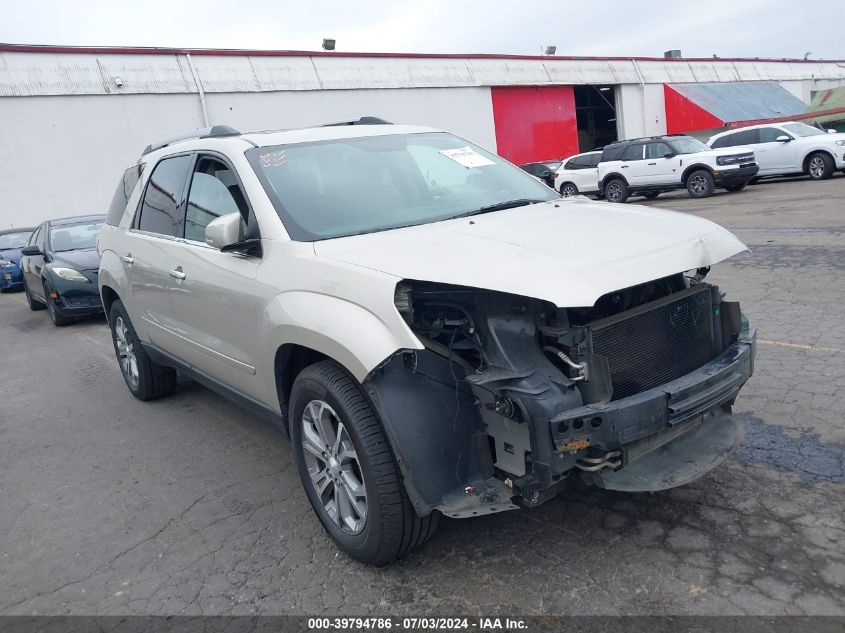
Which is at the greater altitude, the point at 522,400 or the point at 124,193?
the point at 124,193

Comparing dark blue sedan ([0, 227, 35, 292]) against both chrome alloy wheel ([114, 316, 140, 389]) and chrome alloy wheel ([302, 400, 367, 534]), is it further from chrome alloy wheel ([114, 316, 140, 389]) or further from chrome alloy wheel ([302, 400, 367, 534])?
chrome alloy wheel ([302, 400, 367, 534])

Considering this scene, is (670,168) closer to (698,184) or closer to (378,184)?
(698,184)

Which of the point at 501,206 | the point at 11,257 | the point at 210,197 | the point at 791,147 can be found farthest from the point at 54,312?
the point at 791,147

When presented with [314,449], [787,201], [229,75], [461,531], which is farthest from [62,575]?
[229,75]

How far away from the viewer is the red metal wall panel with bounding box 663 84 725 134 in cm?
3547

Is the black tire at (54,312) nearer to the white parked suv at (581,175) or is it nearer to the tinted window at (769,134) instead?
A: the white parked suv at (581,175)

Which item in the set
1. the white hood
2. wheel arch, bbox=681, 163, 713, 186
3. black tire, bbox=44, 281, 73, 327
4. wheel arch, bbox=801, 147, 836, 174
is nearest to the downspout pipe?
black tire, bbox=44, 281, 73, 327

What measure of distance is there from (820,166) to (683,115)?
1824 cm

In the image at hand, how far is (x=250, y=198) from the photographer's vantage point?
12.4 feet

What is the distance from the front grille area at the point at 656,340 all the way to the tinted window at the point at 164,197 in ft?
9.71

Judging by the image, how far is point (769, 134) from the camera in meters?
19.9

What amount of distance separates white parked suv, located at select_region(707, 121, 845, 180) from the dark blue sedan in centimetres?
1769

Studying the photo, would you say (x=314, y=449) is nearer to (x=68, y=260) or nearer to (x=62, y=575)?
(x=62, y=575)

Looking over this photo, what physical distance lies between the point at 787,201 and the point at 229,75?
17.6m
